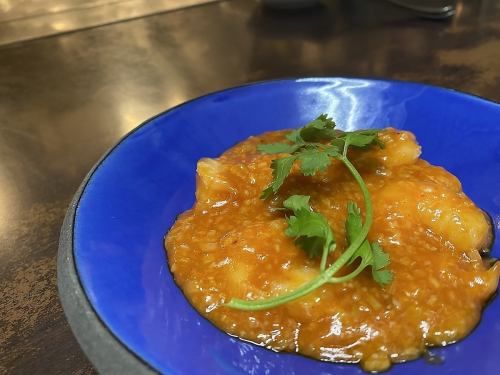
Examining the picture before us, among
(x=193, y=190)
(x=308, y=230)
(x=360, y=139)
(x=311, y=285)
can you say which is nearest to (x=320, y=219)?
(x=308, y=230)

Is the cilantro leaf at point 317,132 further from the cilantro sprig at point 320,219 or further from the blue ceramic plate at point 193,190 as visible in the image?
the blue ceramic plate at point 193,190

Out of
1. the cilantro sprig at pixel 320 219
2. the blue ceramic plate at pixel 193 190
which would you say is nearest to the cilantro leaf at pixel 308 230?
the cilantro sprig at pixel 320 219

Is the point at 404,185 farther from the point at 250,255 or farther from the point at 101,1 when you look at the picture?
the point at 101,1

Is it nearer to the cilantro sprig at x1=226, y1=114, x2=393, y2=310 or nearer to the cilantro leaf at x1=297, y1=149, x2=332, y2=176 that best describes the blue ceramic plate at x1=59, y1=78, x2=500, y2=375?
the cilantro sprig at x1=226, y1=114, x2=393, y2=310

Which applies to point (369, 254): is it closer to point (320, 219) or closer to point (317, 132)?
point (320, 219)

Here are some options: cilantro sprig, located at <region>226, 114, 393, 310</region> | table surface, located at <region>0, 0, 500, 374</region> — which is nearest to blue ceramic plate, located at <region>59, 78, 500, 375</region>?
cilantro sprig, located at <region>226, 114, 393, 310</region>

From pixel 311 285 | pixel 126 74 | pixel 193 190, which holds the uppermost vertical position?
pixel 311 285
